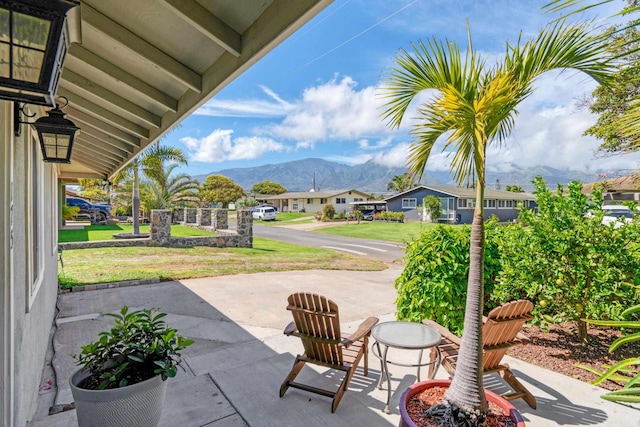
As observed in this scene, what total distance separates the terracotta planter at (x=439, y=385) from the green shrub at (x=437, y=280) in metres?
1.55

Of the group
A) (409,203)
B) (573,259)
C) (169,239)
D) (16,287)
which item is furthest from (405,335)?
(409,203)

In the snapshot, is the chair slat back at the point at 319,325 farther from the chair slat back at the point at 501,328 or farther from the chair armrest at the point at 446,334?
the chair slat back at the point at 501,328

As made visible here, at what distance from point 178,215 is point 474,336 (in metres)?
25.4

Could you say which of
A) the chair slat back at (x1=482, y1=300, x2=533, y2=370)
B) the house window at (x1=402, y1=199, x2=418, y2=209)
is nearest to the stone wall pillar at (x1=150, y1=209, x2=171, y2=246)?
the chair slat back at (x1=482, y1=300, x2=533, y2=370)

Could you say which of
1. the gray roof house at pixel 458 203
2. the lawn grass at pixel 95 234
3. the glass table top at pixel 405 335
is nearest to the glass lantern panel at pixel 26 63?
the glass table top at pixel 405 335

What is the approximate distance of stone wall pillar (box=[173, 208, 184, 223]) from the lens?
24672 millimetres

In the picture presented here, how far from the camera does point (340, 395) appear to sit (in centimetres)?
296

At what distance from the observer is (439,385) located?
8.62 feet

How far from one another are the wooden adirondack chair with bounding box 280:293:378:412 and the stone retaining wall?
38.1 feet

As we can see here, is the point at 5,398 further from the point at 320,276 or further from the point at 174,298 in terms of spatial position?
the point at 320,276

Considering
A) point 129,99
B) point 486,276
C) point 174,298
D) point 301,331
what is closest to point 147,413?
point 301,331

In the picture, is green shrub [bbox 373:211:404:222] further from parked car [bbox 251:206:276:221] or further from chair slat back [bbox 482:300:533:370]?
chair slat back [bbox 482:300:533:370]

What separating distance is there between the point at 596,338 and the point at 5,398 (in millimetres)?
5818

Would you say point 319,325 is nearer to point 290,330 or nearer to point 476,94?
point 290,330
